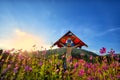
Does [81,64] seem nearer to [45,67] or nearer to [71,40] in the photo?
[45,67]

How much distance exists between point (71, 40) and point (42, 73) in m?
5.29

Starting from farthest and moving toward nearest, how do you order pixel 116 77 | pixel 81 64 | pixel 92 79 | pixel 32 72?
1. pixel 81 64
2. pixel 32 72
3. pixel 116 77
4. pixel 92 79

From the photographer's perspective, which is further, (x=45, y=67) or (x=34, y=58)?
(x=34, y=58)

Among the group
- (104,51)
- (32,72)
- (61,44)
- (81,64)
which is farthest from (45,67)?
(61,44)

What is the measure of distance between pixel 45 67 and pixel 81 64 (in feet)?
5.08

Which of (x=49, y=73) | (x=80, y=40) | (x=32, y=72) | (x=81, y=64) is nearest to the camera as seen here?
(x=32, y=72)

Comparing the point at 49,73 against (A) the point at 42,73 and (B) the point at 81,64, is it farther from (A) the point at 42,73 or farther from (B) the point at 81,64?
(B) the point at 81,64

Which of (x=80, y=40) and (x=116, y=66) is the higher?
(x=80, y=40)

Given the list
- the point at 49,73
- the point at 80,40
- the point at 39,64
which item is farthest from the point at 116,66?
the point at 80,40

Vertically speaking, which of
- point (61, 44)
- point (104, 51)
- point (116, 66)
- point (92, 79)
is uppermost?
point (61, 44)

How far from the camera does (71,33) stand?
1166 centimetres

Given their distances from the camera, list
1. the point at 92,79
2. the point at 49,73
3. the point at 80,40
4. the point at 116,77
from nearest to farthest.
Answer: the point at 92,79 < the point at 116,77 < the point at 49,73 < the point at 80,40

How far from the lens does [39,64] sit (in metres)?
7.51

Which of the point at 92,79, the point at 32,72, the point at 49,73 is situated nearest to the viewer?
the point at 92,79
